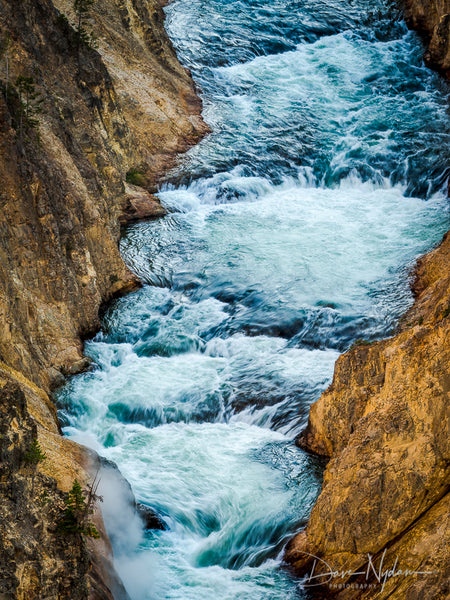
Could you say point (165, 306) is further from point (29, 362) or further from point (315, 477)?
point (315, 477)

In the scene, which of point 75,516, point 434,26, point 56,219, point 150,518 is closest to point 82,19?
point 56,219

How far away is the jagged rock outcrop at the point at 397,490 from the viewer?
8672 millimetres

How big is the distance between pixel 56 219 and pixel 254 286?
577cm

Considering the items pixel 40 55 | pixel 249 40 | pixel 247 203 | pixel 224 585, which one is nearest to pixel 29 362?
pixel 224 585

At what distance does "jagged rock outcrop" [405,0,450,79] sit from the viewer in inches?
1253

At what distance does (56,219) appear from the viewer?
16672 mm

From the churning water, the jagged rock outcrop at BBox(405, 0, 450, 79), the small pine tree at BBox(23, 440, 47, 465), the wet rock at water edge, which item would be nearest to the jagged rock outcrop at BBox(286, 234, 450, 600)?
the churning water

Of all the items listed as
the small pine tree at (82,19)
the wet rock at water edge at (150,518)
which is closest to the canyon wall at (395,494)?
the wet rock at water edge at (150,518)

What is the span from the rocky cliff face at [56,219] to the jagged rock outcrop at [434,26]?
455 inches

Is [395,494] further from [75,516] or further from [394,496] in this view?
[75,516]

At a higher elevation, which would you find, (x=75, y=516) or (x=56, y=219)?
(x=56, y=219)

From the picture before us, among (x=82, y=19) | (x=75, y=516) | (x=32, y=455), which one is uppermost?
(x=82, y=19)

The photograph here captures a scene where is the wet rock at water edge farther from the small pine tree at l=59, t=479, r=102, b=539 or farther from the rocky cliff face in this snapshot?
the small pine tree at l=59, t=479, r=102, b=539

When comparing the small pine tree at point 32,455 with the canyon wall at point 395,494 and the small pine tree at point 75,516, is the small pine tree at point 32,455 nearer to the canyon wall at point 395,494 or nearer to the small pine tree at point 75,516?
the small pine tree at point 75,516
